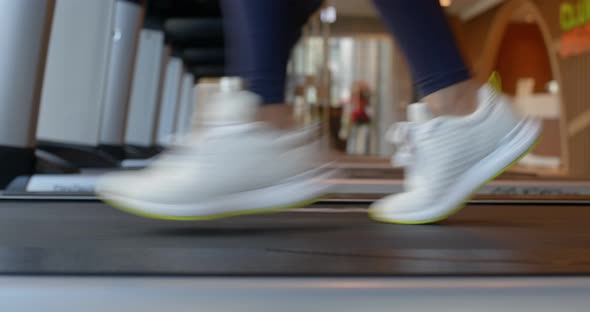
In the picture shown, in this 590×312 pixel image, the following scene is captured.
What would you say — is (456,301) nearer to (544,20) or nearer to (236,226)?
(236,226)

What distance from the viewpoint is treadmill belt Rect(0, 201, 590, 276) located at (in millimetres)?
616

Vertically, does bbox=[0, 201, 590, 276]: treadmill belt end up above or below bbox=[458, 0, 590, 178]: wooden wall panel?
below

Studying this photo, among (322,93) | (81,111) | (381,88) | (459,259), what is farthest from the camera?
→ (381,88)

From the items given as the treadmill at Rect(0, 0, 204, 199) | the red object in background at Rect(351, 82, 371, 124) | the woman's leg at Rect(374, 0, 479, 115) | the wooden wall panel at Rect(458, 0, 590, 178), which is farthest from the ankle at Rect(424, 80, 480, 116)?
the red object in background at Rect(351, 82, 371, 124)

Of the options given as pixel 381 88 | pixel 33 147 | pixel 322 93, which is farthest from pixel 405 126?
pixel 381 88

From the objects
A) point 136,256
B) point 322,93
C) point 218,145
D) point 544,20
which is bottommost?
point 136,256

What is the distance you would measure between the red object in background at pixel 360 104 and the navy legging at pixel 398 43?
9087 mm

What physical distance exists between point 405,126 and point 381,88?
37.3 feet

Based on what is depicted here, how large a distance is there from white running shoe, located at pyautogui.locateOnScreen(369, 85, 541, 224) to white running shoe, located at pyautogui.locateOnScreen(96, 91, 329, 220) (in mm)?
185

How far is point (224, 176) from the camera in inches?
33.8

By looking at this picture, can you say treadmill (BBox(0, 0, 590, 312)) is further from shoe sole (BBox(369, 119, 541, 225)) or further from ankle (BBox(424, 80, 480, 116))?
ankle (BBox(424, 80, 480, 116))

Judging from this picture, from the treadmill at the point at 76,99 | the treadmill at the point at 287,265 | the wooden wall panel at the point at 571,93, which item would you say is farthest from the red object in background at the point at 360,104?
the treadmill at the point at 287,265

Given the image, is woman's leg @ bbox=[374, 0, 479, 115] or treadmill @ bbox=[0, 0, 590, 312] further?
woman's leg @ bbox=[374, 0, 479, 115]

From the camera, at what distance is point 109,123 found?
366 cm
